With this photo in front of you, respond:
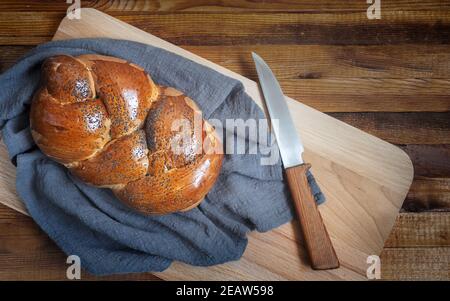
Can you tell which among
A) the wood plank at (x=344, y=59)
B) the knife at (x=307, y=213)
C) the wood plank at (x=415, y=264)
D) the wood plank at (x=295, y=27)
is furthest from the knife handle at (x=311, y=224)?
the wood plank at (x=295, y=27)

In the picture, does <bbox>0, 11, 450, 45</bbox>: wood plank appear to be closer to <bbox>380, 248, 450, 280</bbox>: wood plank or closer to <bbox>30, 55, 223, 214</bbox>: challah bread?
<bbox>30, 55, 223, 214</bbox>: challah bread

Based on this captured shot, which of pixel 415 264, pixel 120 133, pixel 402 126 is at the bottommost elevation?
pixel 415 264

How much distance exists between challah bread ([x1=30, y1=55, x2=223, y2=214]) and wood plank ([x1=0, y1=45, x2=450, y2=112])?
0.38m

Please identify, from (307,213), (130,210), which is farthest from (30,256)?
(307,213)

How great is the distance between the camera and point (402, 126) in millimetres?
1240

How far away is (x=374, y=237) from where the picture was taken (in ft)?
3.59

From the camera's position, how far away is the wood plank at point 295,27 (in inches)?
Result: 49.5

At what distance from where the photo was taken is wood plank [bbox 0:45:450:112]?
124cm

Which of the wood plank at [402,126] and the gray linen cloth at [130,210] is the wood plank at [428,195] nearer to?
the wood plank at [402,126]

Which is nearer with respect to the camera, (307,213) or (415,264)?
(307,213)

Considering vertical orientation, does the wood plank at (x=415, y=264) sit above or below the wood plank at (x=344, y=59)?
below

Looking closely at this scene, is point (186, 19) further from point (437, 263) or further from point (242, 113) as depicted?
point (437, 263)

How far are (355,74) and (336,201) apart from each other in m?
0.41

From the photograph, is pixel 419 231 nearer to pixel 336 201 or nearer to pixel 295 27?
pixel 336 201
